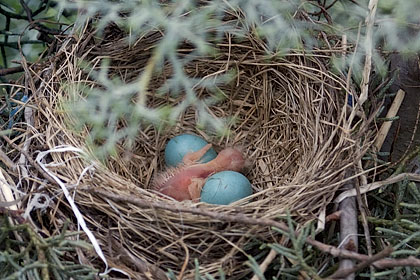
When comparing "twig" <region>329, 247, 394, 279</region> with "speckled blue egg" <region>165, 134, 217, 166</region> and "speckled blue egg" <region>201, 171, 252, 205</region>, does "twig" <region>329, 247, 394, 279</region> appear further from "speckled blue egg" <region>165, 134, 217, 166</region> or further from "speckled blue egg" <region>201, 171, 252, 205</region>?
"speckled blue egg" <region>165, 134, 217, 166</region>

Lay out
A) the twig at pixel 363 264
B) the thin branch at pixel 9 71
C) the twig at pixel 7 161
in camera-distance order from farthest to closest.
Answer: the thin branch at pixel 9 71 < the twig at pixel 7 161 < the twig at pixel 363 264

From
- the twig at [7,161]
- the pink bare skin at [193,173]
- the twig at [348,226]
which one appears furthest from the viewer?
the pink bare skin at [193,173]

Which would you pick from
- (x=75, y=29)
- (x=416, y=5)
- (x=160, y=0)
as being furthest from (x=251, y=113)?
(x=416, y=5)

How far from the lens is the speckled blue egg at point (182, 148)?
2090mm

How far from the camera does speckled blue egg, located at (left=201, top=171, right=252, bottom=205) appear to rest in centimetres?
186

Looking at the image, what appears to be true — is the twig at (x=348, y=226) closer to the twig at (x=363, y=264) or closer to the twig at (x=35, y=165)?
the twig at (x=363, y=264)

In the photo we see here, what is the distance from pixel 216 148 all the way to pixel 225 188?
0.43m

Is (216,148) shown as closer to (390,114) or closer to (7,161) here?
(390,114)

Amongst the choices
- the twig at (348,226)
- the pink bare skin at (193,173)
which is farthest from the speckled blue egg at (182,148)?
the twig at (348,226)

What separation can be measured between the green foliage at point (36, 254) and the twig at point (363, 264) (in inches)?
21.8

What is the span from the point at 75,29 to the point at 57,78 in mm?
185

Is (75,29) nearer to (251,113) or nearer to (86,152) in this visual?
(86,152)

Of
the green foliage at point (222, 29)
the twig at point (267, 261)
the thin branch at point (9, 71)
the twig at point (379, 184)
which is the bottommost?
the twig at point (267, 261)

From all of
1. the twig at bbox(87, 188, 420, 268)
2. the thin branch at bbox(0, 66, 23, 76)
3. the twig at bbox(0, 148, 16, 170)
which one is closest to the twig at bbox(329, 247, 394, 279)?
the twig at bbox(87, 188, 420, 268)
